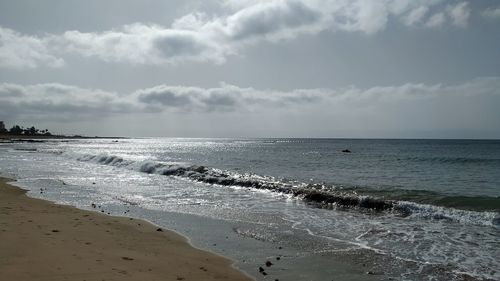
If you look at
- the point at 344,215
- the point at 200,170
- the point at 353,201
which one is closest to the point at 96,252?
the point at 344,215

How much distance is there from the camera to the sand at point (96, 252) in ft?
23.2

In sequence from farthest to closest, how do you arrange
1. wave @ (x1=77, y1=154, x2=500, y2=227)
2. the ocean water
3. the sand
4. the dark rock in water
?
1. the dark rock in water
2. wave @ (x1=77, y1=154, x2=500, y2=227)
3. the ocean water
4. the sand

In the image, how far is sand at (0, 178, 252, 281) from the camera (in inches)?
278

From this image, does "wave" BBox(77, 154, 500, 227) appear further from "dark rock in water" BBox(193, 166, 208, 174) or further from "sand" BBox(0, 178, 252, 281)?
"sand" BBox(0, 178, 252, 281)

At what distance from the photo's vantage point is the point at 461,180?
98.5 ft

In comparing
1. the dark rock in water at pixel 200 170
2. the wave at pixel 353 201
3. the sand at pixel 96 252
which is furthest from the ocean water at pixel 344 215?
the dark rock in water at pixel 200 170

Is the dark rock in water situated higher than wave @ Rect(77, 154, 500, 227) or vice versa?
the dark rock in water

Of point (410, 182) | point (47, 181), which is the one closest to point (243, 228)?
point (47, 181)

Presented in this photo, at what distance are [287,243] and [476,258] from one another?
14.3ft

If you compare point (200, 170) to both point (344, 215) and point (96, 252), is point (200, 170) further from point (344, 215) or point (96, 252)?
point (96, 252)

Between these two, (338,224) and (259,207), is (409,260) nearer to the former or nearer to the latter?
(338,224)

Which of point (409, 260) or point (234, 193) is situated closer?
point (409, 260)

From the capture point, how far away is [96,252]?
333 inches

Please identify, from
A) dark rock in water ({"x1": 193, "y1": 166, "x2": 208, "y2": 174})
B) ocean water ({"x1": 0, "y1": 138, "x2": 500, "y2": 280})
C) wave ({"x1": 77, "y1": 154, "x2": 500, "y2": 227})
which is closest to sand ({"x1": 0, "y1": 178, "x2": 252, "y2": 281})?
ocean water ({"x1": 0, "y1": 138, "x2": 500, "y2": 280})
